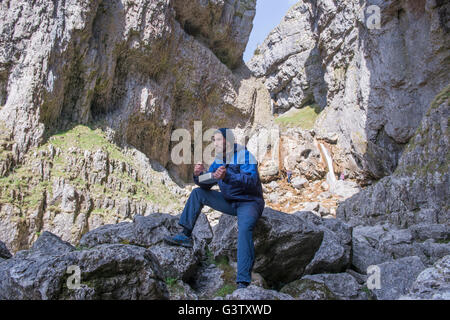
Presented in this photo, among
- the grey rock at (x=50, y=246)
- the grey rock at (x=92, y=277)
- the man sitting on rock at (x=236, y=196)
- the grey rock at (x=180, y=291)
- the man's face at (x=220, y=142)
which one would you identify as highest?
the man's face at (x=220, y=142)

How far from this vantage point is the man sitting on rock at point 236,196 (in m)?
3.67

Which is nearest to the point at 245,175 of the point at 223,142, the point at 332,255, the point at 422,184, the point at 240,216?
the point at 240,216

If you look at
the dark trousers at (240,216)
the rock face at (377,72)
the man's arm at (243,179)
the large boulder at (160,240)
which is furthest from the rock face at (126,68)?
the man's arm at (243,179)

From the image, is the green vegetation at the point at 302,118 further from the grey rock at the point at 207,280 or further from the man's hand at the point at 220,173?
the man's hand at the point at 220,173

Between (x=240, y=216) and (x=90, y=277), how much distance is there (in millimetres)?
1885

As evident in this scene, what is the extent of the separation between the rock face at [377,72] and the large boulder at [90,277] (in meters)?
20.5

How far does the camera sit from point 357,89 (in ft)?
81.6

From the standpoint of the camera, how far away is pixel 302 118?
33.5 meters

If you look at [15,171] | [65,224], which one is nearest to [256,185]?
[65,224]

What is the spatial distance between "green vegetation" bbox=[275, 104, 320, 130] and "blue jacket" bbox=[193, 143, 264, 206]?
92.8ft

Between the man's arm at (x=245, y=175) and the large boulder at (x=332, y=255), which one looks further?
the large boulder at (x=332, y=255)

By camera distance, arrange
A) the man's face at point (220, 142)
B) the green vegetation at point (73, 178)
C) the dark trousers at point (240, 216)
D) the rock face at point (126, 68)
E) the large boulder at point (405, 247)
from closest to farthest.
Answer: the dark trousers at point (240, 216) < the man's face at point (220, 142) < the large boulder at point (405, 247) < the green vegetation at point (73, 178) < the rock face at point (126, 68)

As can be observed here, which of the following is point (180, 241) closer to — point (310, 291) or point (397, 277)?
point (310, 291)

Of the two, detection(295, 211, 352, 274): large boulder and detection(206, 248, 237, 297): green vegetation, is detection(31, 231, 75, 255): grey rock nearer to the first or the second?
detection(206, 248, 237, 297): green vegetation
